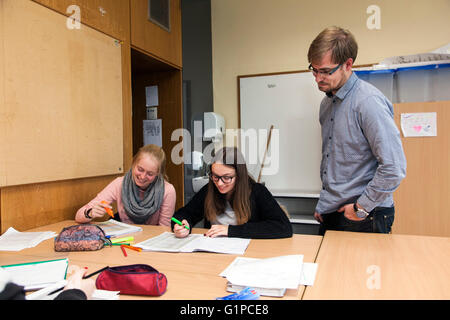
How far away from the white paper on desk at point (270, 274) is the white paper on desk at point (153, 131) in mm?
2148

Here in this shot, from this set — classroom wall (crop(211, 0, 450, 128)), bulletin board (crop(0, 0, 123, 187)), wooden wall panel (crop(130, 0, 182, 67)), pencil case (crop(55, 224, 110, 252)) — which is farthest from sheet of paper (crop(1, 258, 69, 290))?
classroom wall (crop(211, 0, 450, 128))

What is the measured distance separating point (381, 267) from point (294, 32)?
263cm

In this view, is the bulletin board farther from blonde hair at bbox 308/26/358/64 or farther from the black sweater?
blonde hair at bbox 308/26/358/64

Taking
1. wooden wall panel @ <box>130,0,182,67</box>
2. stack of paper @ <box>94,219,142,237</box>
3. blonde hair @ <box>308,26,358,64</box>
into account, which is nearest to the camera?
blonde hair @ <box>308,26,358,64</box>

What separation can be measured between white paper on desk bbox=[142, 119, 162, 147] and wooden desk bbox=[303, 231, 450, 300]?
1976 mm

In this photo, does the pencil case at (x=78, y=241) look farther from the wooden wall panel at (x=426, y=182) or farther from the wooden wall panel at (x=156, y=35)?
the wooden wall panel at (x=426, y=182)

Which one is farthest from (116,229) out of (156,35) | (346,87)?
(156,35)

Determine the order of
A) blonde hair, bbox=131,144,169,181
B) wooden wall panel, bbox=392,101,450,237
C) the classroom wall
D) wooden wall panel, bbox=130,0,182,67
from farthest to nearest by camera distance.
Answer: the classroom wall
wooden wall panel, bbox=130,0,182,67
wooden wall panel, bbox=392,101,450,237
blonde hair, bbox=131,144,169,181

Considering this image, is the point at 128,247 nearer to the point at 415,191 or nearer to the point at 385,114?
the point at 385,114

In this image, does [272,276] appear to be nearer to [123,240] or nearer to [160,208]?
[123,240]

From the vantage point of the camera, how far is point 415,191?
2469 millimetres

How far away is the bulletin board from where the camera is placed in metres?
1.66

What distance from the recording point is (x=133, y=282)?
0.95 metres

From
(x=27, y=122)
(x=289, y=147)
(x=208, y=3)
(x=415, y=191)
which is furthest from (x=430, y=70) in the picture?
(x=27, y=122)
